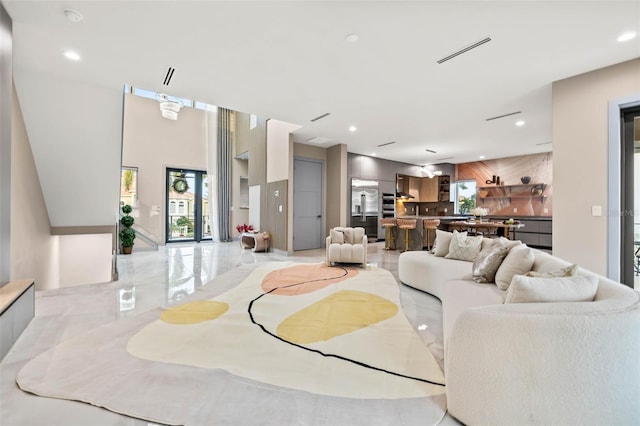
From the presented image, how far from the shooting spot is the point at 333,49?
3188 mm

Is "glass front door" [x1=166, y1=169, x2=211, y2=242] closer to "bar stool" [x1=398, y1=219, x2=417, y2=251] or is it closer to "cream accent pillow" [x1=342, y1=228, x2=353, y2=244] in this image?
"cream accent pillow" [x1=342, y1=228, x2=353, y2=244]

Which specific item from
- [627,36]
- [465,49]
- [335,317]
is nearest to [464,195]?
[627,36]

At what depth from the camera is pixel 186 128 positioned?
9664 mm

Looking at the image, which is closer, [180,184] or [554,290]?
[554,290]

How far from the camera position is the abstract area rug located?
5.12 ft

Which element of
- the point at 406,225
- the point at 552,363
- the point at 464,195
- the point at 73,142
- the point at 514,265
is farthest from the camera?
the point at 464,195

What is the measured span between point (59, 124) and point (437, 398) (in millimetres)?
5492

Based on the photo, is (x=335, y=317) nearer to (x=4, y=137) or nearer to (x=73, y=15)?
(x=4, y=137)

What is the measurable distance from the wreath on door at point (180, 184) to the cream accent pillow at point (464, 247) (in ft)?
29.1

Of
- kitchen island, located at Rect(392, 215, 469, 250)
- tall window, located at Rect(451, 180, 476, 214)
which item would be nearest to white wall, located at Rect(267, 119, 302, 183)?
kitchen island, located at Rect(392, 215, 469, 250)

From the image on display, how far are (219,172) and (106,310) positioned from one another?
7.44 meters

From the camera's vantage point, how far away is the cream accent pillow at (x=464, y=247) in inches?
146

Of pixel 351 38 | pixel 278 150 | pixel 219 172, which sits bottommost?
pixel 219 172

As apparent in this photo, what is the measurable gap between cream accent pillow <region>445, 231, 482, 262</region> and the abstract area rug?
1.26 m
